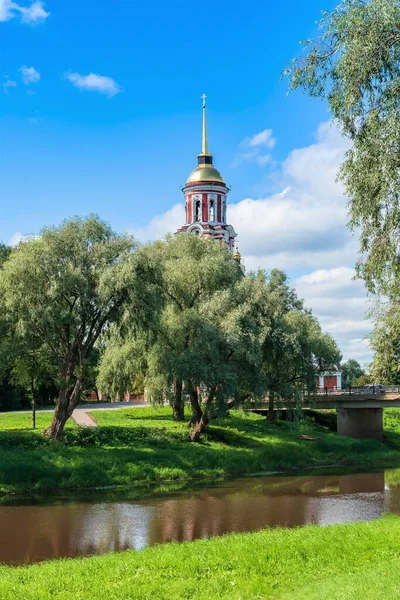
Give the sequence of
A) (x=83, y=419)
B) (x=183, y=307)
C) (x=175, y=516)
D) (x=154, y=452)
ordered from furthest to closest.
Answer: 1. (x=83, y=419)
2. (x=183, y=307)
3. (x=154, y=452)
4. (x=175, y=516)

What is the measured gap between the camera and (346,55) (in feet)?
55.6

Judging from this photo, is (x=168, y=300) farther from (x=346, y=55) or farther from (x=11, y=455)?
(x=346, y=55)

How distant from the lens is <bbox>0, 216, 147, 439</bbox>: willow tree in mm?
30312

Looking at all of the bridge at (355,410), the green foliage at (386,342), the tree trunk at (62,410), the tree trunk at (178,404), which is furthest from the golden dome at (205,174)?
the green foliage at (386,342)

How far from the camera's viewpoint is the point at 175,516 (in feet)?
76.3

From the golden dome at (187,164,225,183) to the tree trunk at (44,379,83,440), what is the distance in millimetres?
48297

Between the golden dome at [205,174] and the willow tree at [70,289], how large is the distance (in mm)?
45867

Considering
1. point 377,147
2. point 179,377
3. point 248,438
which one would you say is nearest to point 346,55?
point 377,147

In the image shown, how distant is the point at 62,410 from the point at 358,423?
25753mm

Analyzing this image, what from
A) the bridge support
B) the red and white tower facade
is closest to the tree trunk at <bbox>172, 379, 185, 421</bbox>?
the bridge support

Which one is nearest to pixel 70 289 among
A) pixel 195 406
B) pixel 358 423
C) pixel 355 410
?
pixel 195 406

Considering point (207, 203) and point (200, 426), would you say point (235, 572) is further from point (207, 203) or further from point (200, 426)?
point (207, 203)

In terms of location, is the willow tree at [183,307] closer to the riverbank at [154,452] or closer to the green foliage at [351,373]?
the riverbank at [154,452]

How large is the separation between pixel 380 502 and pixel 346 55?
17315 millimetres
